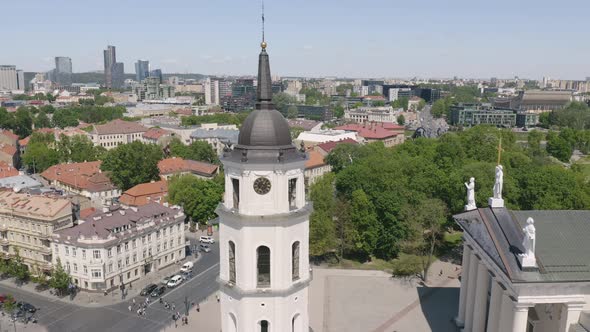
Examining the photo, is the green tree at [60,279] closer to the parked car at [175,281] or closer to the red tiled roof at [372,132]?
the parked car at [175,281]

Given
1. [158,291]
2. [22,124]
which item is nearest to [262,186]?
[158,291]

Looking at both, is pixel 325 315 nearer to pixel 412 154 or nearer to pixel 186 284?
A: pixel 186 284

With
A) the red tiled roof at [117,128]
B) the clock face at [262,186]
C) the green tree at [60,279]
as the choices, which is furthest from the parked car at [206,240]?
the red tiled roof at [117,128]

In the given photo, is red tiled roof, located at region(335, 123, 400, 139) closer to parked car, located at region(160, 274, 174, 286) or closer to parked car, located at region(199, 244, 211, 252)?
parked car, located at region(199, 244, 211, 252)

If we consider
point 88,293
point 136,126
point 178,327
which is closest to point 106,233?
point 88,293

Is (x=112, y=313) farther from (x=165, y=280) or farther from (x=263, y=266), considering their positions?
(x=263, y=266)

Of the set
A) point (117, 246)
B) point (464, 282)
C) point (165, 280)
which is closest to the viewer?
point (464, 282)

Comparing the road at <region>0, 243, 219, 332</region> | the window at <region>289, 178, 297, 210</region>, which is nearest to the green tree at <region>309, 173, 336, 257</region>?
the road at <region>0, 243, 219, 332</region>
